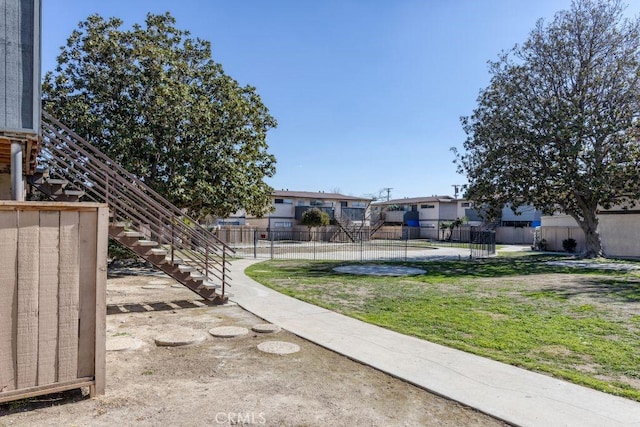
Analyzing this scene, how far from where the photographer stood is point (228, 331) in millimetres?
6793

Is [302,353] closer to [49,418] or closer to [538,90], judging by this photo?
[49,418]

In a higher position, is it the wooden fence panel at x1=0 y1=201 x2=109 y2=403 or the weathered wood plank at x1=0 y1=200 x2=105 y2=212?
the weathered wood plank at x1=0 y1=200 x2=105 y2=212

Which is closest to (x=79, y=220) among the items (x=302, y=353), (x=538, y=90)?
(x=302, y=353)

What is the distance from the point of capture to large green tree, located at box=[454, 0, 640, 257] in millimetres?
19469

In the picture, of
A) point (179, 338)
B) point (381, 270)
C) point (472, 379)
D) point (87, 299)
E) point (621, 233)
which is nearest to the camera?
point (87, 299)

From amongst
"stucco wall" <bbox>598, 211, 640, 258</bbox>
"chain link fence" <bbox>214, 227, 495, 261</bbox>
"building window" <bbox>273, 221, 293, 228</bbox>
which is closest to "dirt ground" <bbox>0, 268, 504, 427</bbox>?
"chain link fence" <bbox>214, 227, 495, 261</bbox>

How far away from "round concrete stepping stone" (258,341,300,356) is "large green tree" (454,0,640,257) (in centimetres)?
1817

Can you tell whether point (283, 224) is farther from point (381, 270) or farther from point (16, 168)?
point (16, 168)

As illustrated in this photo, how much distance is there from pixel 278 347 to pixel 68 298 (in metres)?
2.93

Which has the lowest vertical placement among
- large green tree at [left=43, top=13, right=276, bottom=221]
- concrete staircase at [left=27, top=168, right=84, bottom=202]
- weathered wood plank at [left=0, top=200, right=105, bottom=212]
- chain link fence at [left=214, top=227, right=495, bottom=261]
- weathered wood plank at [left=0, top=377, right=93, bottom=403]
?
chain link fence at [left=214, top=227, right=495, bottom=261]

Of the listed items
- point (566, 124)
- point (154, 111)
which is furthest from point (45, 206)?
point (566, 124)

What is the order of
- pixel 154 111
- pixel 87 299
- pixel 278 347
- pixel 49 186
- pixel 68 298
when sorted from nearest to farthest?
pixel 68 298 < pixel 87 299 < pixel 278 347 < pixel 49 186 < pixel 154 111

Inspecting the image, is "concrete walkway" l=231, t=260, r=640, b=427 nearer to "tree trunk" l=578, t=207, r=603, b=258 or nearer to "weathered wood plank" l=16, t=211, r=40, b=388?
"weathered wood plank" l=16, t=211, r=40, b=388

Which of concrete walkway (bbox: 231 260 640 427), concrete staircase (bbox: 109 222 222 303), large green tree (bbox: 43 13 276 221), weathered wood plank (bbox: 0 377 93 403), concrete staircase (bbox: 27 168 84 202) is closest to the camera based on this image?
weathered wood plank (bbox: 0 377 93 403)
